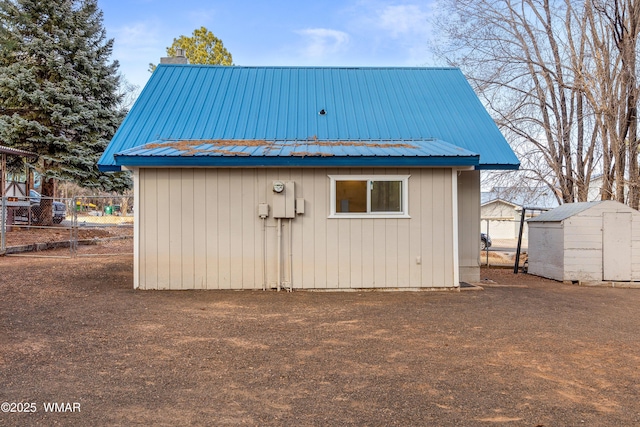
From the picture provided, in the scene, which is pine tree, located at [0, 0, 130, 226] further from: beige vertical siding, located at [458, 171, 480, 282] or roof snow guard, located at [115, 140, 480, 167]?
beige vertical siding, located at [458, 171, 480, 282]

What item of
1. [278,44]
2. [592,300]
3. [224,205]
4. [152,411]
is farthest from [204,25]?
[152,411]

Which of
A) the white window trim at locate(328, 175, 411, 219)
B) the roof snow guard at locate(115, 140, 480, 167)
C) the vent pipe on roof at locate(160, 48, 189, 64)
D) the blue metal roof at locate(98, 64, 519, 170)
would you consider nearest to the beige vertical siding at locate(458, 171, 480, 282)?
the blue metal roof at locate(98, 64, 519, 170)

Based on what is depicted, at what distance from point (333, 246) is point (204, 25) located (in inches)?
1095

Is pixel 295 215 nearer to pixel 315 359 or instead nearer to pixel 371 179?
pixel 371 179

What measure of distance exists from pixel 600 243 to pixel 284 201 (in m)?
6.89

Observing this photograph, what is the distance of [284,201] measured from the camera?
834 cm

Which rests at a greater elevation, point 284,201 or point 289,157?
point 289,157

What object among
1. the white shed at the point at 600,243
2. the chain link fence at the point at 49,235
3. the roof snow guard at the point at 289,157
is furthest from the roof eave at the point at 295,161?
the chain link fence at the point at 49,235

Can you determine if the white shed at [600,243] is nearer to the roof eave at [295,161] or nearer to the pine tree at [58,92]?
the roof eave at [295,161]

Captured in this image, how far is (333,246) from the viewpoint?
8.47 metres

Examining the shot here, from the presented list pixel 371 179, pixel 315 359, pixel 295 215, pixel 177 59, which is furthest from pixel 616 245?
pixel 177 59

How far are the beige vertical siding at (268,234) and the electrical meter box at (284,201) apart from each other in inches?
5.9

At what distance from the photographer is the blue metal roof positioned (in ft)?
26.7

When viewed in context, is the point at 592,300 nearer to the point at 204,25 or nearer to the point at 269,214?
the point at 269,214
